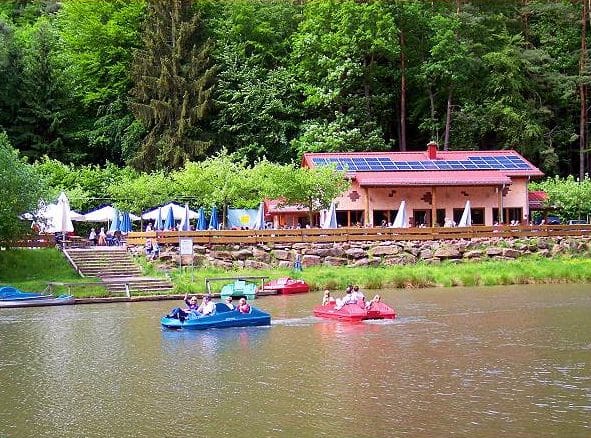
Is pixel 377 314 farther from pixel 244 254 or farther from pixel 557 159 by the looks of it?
pixel 557 159

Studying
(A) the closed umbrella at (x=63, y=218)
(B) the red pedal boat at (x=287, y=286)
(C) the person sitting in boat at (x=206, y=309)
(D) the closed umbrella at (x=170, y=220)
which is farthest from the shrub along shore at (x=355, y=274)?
(C) the person sitting in boat at (x=206, y=309)

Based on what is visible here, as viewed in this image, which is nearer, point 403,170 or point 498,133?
point 403,170

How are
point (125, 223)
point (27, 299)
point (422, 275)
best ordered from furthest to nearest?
1. point (125, 223)
2. point (422, 275)
3. point (27, 299)

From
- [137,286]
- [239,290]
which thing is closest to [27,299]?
[137,286]

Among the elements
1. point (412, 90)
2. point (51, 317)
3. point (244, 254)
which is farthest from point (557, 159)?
point (51, 317)

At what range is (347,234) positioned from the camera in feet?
159

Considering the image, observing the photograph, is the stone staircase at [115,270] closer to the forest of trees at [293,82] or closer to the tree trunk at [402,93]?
the forest of trees at [293,82]

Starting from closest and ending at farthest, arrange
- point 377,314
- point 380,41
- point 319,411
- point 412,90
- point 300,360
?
point 319,411
point 300,360
point 377,314
point 380,41
point 412,90

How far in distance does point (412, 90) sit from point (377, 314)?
5008cm

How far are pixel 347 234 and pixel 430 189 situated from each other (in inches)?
446

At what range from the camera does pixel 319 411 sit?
17.1m

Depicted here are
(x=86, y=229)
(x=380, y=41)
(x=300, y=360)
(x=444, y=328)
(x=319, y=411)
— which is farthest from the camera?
(x=380, y=41)

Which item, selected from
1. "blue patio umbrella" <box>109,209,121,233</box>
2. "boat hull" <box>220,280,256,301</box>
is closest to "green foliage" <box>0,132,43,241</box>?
"blue patio umbrella" <box>109,209,121,233</box>

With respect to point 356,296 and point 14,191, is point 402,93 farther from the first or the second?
point 356,296
